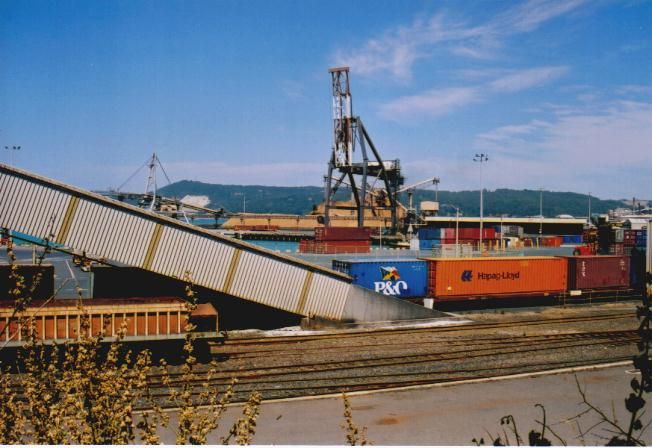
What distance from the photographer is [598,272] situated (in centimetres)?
3819

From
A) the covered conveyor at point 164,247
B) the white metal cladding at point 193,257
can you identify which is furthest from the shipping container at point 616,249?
the white metal cladding at point 193,257

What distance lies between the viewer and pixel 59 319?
17.7 metres

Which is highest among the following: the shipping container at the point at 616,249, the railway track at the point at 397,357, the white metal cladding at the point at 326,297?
the shipping container at the point at 616,249

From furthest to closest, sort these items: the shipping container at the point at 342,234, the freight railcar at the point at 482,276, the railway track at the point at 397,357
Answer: the shipping container at the point at 342,234 < the freight railcar at the point at 482,276 < the railway track at the point at 397,357

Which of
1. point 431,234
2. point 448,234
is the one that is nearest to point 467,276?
point 448,234

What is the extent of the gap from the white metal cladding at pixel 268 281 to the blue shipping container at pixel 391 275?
6.54 meters

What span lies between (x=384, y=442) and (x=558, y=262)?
91.7ft

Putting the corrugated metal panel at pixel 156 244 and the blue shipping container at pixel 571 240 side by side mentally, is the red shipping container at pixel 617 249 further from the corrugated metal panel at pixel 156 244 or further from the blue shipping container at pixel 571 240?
the corrugated metal panel at pixel 156 244

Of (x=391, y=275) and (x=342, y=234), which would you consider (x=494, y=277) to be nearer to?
(x=391, y=275)

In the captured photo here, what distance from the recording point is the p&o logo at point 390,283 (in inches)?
1259

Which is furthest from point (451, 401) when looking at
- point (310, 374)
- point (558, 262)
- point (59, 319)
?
point (558, 262)

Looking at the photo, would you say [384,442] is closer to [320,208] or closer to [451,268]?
[451,268]

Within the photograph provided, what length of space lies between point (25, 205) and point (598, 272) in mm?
37954

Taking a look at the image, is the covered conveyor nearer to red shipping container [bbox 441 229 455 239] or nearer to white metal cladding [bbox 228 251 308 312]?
white metal cladding [bbox 228 251 308 312]
